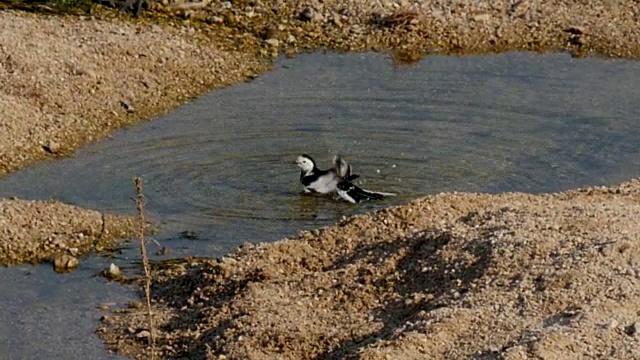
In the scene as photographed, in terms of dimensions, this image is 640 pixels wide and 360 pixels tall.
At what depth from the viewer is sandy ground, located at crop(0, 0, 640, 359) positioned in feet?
32.9

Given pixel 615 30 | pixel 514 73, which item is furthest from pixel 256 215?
pixel 615 30

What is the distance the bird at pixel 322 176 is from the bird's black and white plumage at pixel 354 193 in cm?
8

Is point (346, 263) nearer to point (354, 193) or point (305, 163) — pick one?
A: point (354, 193)

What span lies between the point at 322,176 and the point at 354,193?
346 mm

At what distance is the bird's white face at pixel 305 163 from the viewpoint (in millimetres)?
14930

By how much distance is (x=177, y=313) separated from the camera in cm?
1170

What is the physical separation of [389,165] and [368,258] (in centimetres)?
388

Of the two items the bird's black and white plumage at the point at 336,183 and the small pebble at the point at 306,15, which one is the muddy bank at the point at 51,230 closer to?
the bird's black and white plumage at the point at 336,183

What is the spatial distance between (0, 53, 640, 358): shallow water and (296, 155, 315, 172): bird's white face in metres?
0.23

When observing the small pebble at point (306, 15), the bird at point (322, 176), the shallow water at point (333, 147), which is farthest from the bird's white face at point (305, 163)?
the small pebble at point (306, 15)

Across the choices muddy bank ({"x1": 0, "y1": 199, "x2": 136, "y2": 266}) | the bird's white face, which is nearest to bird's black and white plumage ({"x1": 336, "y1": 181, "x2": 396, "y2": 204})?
the bird's white face

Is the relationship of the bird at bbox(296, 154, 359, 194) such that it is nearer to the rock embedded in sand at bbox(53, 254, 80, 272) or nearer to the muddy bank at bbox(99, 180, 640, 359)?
the muddy bank at bbox(99, 180, 640, 359)

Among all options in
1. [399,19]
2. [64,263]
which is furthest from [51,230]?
[399,19]

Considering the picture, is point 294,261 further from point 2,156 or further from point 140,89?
point 140,89
